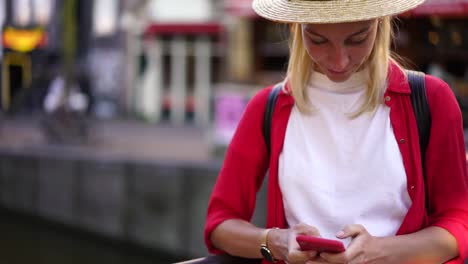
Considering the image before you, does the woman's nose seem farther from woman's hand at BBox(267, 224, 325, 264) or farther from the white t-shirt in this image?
woman's hand at BBox(267, 224, 325, 264)

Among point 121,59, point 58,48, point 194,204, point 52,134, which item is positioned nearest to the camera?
point 194,204

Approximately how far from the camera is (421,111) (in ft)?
5.48

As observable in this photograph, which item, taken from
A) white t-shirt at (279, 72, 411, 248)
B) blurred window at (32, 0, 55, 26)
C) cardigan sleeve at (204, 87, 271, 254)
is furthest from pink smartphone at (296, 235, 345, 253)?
blurred window at (32, 0, 55, 26)

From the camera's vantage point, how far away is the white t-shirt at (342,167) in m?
1.67

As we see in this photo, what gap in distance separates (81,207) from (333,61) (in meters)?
8.32

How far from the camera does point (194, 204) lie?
316 inches

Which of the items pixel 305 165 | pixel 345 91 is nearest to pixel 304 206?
pixel 305 165

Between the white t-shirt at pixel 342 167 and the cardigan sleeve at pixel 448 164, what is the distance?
7 centimetres

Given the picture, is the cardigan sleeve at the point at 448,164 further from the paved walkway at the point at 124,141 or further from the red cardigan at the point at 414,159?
the paved walkway at the point at 124,141

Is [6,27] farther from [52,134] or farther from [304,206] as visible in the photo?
[304,206]

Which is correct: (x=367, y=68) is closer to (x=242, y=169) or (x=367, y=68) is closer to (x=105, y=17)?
(x=242, y=169)

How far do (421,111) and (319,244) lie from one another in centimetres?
40

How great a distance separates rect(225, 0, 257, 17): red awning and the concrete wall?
9.05m

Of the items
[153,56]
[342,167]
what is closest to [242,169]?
[342,167]
